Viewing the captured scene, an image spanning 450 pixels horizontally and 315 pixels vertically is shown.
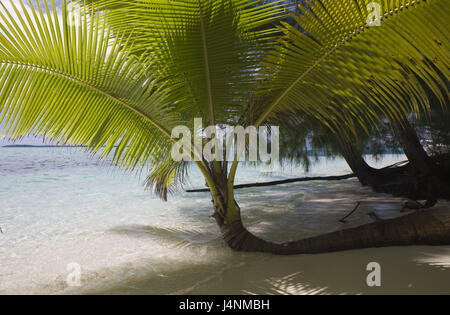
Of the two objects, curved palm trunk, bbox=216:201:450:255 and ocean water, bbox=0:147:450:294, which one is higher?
curved palm trunk, bbox=216:201:450:255

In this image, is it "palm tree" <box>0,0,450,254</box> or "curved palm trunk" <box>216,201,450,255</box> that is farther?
"curved palm trunk" <box>216,201,450,255</box>

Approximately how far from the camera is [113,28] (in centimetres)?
258

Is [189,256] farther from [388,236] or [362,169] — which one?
[362,169]

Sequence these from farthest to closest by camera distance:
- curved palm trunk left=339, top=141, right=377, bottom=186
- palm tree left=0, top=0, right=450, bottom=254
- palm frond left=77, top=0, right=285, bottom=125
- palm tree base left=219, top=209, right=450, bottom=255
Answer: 1. curved palm trunk left=339, top=141, right=377, bottom=186
2. palm tree base left=219, top=209, right=450, bottom=255
3. palm frond left=77, top=0, right=285, bottom=125
4. palm tree left=0, top=0, right=450, bottom=254

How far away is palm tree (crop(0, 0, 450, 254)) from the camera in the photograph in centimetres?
185

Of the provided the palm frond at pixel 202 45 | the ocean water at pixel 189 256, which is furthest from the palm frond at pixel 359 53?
the ocean water at pixel 189 256

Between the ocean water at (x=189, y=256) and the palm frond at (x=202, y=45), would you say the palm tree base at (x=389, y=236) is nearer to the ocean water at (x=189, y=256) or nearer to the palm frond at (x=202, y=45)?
the ocean water at (x=189, y=256)

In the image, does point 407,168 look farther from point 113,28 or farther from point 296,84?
point 113,28

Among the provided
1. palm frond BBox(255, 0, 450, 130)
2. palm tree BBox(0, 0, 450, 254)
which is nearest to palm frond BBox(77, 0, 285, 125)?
palm tree BBox(0, 0, 450, 254)

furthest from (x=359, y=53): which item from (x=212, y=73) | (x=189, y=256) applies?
(x=189, y=256)

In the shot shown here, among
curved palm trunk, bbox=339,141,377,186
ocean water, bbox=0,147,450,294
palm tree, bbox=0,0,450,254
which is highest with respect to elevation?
palm tree, bbox=0,0,450,254

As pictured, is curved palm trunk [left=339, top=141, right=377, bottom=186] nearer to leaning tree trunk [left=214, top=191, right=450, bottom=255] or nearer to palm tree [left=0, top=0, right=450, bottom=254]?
leaning tree trunk [left=214, top=191, right=450, bottom=255]

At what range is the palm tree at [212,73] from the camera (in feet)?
6.08

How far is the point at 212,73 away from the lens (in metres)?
2.27
